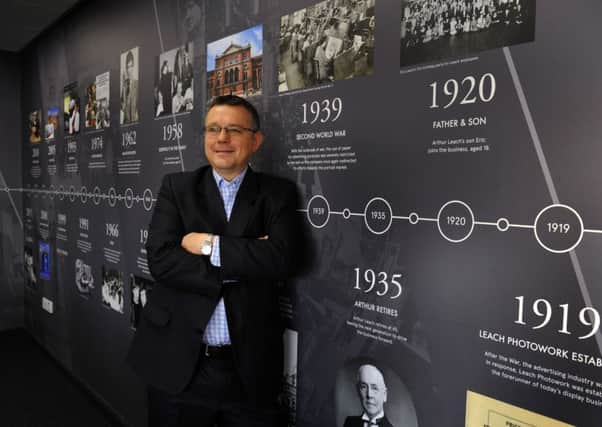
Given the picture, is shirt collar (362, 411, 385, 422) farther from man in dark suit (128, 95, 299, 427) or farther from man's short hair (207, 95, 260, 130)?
man's short hair (207, 95, 260, 130)

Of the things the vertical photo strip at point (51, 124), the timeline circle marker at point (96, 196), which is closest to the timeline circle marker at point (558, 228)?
the timeline circle marker at point (96, 196)

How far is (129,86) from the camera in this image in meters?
2.79

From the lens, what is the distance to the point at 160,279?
1.63 m

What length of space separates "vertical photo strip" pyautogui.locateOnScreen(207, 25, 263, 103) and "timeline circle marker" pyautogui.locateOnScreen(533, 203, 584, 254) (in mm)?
1208

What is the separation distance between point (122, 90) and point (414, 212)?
7.25 ft

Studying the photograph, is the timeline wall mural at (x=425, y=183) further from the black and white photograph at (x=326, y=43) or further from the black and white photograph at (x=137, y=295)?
the black and white photograph at (x=137, y=295)

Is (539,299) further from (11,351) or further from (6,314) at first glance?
(6,314)

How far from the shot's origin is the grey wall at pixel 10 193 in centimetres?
466

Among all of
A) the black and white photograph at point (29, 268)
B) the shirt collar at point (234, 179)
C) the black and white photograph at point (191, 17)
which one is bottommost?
the black and white photograph at point (29, 268)

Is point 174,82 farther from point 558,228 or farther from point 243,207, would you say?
point 558,228

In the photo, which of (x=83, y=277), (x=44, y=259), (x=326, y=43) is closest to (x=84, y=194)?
(x=83, y=277)

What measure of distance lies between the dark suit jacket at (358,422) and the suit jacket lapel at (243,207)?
744 millimetres

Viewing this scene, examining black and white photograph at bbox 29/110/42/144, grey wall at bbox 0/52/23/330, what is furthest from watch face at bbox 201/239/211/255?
grey wall at bbox 0/52/23/330

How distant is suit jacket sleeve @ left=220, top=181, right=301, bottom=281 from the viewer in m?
1.53
